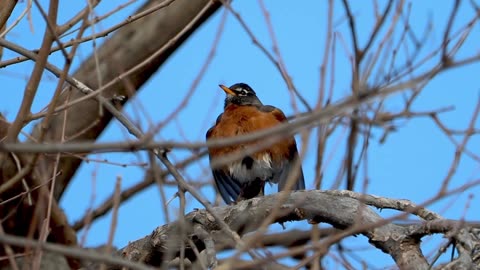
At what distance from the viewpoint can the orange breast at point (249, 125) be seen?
679 cm

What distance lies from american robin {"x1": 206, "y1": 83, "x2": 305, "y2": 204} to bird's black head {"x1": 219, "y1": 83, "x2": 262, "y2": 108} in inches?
10.9

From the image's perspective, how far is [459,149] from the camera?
114 inches

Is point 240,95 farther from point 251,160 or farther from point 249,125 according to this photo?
point 251,160

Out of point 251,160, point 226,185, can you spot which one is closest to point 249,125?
point 251,160

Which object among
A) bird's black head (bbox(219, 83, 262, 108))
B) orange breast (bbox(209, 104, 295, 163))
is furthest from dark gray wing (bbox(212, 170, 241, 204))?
bird's black head (bbox(219, 83, 262, 108))

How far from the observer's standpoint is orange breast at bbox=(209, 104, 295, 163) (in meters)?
6.79

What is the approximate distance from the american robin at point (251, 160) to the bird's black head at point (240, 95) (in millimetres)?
277

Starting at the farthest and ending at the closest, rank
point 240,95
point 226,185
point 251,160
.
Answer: point 240,95, point 226,185, point 251,160

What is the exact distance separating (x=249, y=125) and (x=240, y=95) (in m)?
0.82

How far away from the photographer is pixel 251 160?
682 cm

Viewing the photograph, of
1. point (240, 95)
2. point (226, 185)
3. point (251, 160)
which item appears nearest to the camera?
point (251, 160)

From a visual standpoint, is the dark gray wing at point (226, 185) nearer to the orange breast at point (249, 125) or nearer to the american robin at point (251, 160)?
the american robin at point (251, 160)

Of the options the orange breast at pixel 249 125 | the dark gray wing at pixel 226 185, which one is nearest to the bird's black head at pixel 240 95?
the orange breast at pixel 249 125

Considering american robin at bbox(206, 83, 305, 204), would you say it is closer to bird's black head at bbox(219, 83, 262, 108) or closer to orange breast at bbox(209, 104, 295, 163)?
orange breast at bbox(209, 104, 295, 163)
